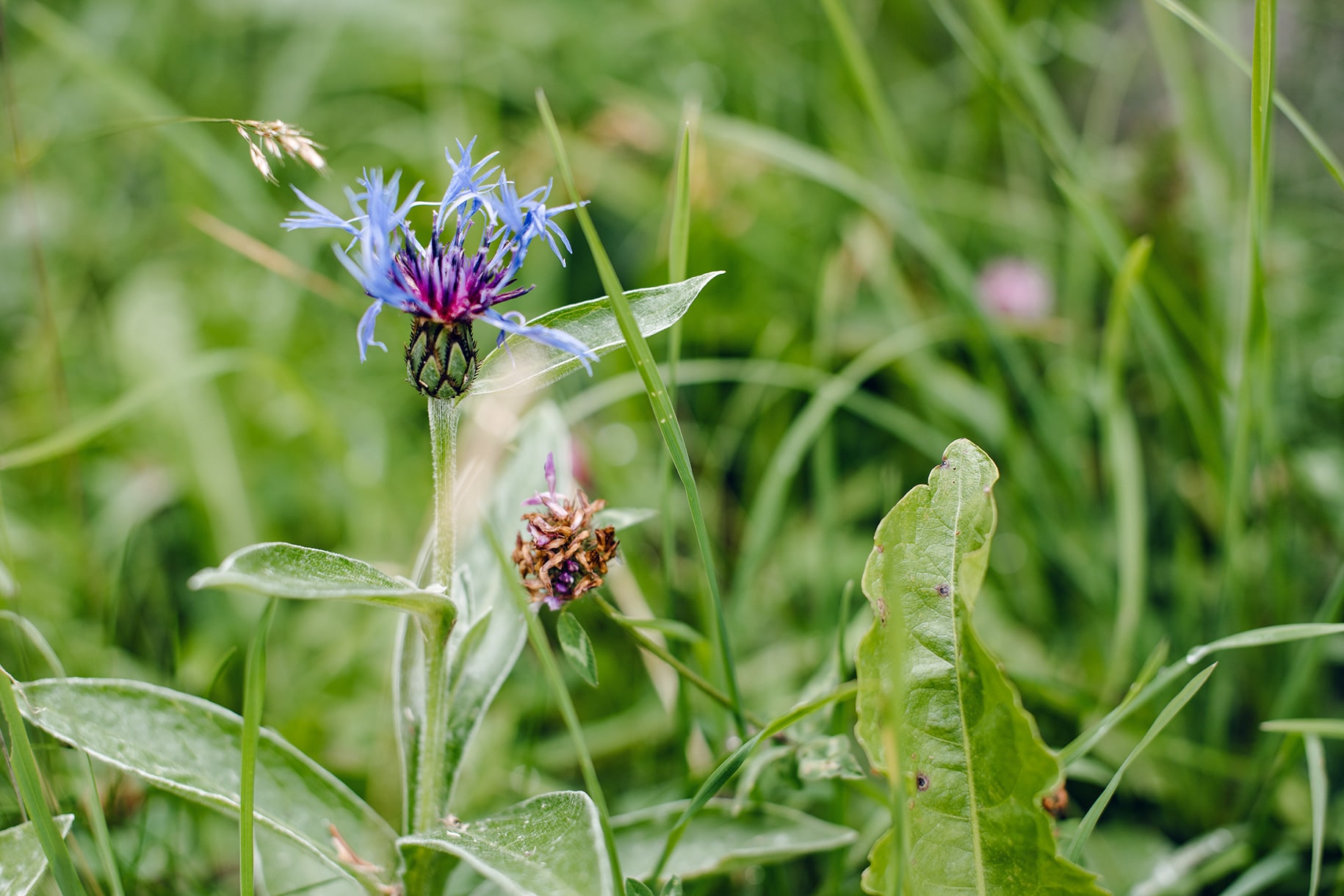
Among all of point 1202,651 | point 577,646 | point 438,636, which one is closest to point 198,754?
point 438,636

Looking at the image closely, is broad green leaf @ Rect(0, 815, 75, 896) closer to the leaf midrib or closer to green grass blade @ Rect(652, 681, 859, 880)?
green grass blade @ Rect(652, 681, 859, 880)

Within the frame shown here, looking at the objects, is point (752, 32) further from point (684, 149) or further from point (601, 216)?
point (684, 149)

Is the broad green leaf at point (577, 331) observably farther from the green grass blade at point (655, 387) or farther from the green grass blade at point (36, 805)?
the green grass blade at point (36, 805)

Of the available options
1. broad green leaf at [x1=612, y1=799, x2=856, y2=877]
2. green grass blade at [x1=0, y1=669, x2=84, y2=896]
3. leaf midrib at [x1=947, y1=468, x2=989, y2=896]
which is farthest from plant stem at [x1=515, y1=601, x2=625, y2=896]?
green grass blade at [x1=0, y1=669, x2=84, y2=896]

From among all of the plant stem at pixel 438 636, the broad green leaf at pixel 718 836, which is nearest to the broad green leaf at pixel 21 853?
the plant stem at pixel 438 636

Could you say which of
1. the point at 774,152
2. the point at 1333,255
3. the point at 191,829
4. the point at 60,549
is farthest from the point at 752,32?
the point at 191,829

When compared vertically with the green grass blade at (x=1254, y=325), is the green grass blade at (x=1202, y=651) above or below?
below
